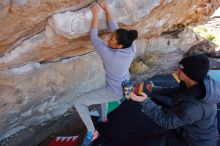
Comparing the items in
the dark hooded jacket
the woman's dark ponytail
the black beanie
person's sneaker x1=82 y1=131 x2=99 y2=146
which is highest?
the woman's dark ponytail

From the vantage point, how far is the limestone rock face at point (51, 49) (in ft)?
12.3

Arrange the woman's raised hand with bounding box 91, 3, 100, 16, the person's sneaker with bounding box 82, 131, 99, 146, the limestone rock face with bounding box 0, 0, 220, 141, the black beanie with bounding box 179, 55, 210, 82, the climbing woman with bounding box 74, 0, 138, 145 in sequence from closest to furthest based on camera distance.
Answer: the black beanie with bounding box 179, 55, 210, 82, the limestone rock face with bounding box 0, 0, 220, 141, the climbing woman with bounding box 74, 0, 138, 145, the woman's raised hand with bounding box 91, 3, 100, 16, the person's sneaker with bounding box 82, 131, 99, 146

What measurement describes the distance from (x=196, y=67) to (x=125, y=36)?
0.78m

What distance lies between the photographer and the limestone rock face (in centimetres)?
374

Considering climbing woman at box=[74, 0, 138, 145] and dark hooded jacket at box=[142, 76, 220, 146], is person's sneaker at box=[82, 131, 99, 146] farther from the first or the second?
dark hooded jacket at box=[142, 76, 220, 146]

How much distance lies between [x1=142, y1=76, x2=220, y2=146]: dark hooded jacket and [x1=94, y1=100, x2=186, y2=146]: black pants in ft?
0.66

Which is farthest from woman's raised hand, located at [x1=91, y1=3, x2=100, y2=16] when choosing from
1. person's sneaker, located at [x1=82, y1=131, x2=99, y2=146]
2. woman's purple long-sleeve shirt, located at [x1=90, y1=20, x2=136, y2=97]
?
person's sneaker, located at [x1=82, y1=131, x2=99, y2=146]

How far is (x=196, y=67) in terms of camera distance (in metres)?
3.42

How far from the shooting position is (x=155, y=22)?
562 cm

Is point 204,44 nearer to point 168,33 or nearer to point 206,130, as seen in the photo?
point 168,33

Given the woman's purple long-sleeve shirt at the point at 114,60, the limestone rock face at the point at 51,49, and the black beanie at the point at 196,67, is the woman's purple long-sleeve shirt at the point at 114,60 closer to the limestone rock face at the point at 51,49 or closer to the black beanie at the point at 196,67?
the limestone rock face at the point at 51,49

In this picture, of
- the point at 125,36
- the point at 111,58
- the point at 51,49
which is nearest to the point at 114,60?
the point at 111,58

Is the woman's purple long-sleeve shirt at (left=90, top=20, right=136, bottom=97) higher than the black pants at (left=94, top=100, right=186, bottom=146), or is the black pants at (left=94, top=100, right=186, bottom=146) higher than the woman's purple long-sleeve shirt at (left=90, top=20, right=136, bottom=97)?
the woman's purple long-sleeve shirt at (left=90, top=20, right=136, bottom=97)

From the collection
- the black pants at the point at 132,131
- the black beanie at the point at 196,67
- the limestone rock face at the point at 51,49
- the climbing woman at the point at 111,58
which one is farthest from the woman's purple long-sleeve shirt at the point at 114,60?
the black beanie at the point at 196,67
